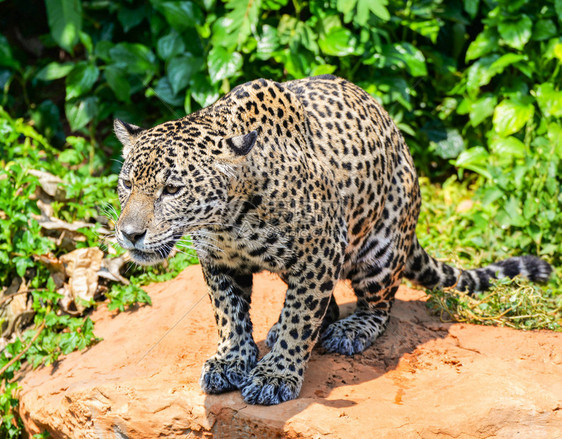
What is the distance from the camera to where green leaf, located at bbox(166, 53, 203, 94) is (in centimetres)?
900

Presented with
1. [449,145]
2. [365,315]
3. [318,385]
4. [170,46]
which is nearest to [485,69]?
[449,145]

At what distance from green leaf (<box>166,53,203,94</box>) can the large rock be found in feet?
9.46

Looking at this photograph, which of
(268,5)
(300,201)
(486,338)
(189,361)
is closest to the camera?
(300,201)

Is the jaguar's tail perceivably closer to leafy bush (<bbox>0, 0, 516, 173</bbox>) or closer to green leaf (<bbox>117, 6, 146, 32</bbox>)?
leafy bush (<bbox>0, 0, 516, 173</bbox>)

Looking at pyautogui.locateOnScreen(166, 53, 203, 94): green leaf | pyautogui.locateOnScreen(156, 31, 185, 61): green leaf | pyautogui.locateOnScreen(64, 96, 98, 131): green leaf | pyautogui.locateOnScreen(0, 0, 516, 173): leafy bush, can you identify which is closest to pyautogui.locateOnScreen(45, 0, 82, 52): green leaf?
→ pyautogui.locateOnScreen(0, 0, 516, 173): leafy bush

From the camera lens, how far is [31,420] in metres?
6.32

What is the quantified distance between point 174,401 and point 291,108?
2268mm

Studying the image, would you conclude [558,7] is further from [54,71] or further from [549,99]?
[54,71]

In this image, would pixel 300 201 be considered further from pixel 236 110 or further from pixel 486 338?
pixel 486 338

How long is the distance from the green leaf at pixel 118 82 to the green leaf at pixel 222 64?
132cm

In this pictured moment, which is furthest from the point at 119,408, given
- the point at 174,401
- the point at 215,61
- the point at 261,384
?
the point at 215,61

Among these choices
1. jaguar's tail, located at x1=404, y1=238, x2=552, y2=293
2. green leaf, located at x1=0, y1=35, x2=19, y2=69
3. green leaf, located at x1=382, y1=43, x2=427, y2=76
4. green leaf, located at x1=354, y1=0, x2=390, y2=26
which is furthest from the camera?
green leaf, located at x1=0, y1=35, x2=19, y2=69

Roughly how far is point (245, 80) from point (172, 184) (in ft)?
15.5

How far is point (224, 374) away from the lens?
544 centimetres
